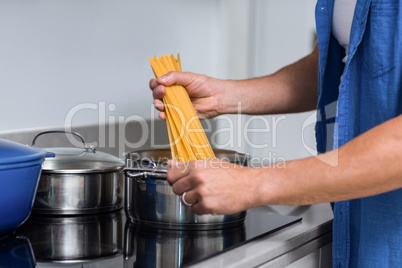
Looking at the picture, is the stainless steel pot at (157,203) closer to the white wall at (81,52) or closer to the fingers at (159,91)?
the fingers at (159,91)

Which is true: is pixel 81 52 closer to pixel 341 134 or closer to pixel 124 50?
pixel 124 50

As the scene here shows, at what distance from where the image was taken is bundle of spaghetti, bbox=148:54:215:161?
125cm

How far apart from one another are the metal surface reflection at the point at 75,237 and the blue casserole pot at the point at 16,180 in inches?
2.7

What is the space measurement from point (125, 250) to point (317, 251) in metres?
0.45

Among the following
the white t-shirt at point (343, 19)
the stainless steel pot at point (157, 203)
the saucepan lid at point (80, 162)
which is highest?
the white t-shirt at point (343, 19)

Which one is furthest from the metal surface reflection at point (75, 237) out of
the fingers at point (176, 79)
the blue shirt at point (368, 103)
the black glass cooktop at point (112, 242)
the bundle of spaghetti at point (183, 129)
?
the blue shirt at point (368, 103)

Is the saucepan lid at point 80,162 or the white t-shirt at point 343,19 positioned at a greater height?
the white t-shirt at point 343,19

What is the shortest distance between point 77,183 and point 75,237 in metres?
0.14

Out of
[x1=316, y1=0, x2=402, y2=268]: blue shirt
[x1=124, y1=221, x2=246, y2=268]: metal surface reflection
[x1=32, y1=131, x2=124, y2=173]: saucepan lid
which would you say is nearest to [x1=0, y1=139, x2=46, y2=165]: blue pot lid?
[x1=32, y1=131, x2=124, y2=173]: saucepan lid

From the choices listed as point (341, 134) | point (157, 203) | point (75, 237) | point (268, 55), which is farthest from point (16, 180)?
point (268, 55)

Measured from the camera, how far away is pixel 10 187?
1096 mm

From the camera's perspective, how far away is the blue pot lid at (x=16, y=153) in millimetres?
1070

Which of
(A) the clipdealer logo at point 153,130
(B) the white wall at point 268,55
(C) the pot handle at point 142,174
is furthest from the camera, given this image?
(B) the white wall at point 268,55

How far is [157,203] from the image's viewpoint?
1266 millimetres
